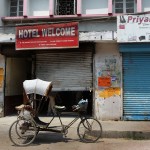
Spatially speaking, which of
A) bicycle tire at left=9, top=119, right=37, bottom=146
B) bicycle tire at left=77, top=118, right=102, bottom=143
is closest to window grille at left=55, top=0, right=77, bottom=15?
bicycle tire at left=77, top=118, right=102, bottom=143

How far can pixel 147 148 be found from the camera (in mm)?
8133

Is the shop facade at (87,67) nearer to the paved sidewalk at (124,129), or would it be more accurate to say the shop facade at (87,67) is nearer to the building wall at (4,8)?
the paved sidewalk at (124,129)

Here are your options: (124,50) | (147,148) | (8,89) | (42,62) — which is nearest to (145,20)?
(124,50)

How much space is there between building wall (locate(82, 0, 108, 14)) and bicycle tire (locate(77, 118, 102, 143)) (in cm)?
631

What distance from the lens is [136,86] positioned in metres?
12.1

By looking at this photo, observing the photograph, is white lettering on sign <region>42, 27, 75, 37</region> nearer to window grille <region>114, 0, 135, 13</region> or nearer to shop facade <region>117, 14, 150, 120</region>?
shop facade <region>117, 14, 150, 120</region>

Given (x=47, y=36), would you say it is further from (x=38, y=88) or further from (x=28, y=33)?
(x=38, y=88)

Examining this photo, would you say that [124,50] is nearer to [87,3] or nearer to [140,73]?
[140,73]

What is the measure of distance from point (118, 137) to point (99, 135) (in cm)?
95

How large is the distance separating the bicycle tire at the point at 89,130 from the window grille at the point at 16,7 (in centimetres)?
754

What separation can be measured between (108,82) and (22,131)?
4675mm

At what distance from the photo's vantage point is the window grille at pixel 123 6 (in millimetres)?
14071

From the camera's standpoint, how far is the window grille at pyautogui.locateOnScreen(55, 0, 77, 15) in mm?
14356

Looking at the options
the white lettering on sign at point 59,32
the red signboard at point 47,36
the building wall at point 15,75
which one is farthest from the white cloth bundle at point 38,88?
the building wall at point 15,75
